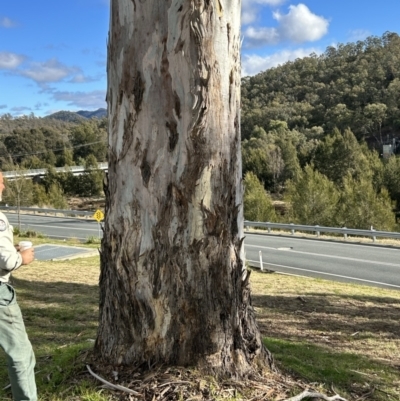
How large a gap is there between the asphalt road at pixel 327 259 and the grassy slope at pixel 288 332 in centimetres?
408

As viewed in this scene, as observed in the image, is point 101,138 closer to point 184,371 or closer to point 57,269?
point 57,269

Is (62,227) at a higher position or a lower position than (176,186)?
lower

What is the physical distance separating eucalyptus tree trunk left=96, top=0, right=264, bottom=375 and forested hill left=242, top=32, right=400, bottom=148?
70.7 metres

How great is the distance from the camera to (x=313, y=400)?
113 inches

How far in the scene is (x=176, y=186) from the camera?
109 inches

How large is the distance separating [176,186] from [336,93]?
3359 inches

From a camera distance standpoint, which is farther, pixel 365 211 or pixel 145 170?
pixel 365 211

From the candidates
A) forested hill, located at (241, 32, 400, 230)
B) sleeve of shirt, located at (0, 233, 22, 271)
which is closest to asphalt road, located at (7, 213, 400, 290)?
sleeve of shirt, located at (0, 233, 22, 271)

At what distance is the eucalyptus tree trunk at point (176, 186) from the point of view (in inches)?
108

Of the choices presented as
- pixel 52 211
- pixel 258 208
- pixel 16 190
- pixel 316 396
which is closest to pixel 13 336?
pixel 316 396

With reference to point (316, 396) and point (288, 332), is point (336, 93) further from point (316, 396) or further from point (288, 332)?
point (316, 396)

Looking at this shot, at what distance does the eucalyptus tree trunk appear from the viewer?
2734 millimetres

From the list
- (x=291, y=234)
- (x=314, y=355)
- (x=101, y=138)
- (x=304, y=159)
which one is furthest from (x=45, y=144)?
(x=314, y=355)

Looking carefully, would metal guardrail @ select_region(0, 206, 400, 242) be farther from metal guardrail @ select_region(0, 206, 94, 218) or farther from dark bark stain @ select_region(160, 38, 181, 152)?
dark bark stain @ select_region(160, 38, 181, 152)
